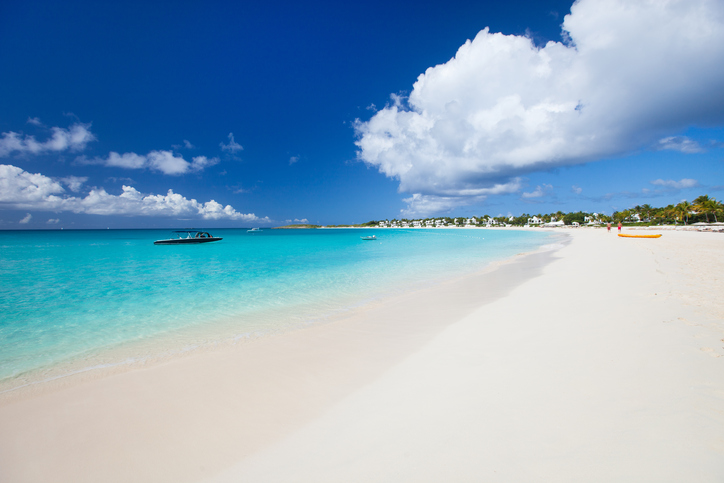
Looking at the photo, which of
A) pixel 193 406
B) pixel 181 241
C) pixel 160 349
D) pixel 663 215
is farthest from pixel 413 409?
A: pixel 663 215

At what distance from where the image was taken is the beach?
2.88 m

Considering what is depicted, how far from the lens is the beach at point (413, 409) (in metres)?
2.88

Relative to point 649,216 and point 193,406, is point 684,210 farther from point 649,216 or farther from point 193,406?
point 193,406

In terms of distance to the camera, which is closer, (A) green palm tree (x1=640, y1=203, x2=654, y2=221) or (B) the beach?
(B) the beach

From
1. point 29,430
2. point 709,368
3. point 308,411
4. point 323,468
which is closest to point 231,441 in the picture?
point 308,411

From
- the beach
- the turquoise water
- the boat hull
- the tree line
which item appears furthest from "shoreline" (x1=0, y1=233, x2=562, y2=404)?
the tree line

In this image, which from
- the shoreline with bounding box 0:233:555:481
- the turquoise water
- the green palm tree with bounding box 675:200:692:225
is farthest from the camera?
the green palm tree with bounding box 675:200:692:225

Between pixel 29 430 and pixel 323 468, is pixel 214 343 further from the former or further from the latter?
pixel 323 468

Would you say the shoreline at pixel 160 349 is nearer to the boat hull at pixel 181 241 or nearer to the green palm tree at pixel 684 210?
the boat hull at pixel 181 241

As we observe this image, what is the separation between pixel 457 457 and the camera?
2.93 meters

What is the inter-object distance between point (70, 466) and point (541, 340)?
764 cm

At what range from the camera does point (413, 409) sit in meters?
3.82

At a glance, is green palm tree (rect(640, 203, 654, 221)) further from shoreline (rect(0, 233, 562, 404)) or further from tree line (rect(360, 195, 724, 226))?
shoreline (rect(0, 233, 562, 404))

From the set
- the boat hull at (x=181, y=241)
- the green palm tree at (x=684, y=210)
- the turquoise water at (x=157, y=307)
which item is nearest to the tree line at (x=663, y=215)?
the green palm tree at (x=684, y=210)
